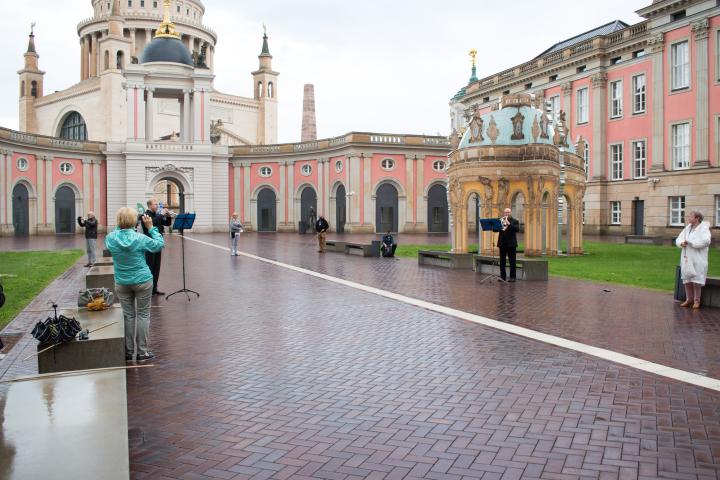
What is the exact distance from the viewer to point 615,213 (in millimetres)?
46156

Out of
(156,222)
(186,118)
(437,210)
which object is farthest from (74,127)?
(156,222)

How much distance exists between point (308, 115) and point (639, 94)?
45422 millimetres

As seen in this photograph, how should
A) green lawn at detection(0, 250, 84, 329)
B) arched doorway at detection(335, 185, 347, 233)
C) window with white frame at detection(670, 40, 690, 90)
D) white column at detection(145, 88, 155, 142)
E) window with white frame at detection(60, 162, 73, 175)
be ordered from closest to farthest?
green lawn at detection(0, 250, 84, 329), window with white frame at detection(670, 40, 690, 90), window with white frame at detection(60, 162, 73, 175), arched doorway at detection(335, 185, 347, 233), white column at detection(145, 88, 155, 142)

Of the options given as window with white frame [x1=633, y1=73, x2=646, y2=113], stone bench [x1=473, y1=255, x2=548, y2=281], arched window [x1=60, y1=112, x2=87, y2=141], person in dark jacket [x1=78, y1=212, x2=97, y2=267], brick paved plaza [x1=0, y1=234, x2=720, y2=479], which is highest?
arched window [x1=60, y1=112, x2=87, y2=141]

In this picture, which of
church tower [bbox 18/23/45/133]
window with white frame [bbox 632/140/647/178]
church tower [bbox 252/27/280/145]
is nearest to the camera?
window with white frame [bbox 632/140/647/178]

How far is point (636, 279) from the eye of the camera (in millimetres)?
17484

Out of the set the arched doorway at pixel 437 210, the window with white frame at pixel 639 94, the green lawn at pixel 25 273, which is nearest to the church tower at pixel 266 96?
the arched doorway at pixel 437 210

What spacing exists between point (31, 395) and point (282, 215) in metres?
54.5

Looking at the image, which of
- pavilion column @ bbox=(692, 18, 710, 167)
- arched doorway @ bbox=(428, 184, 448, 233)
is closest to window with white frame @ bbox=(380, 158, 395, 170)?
arched doorway @ bbox=(428, 184, 448, 233)

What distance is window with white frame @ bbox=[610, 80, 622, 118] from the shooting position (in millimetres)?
45594

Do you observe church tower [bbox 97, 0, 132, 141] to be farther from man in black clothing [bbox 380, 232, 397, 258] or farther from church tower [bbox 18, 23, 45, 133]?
man in black clothing [bbox 380, 232, 397, 258]

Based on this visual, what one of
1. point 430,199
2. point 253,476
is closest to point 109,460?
point 253,476

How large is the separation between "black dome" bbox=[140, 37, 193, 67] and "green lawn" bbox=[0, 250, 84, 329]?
34.4 metres

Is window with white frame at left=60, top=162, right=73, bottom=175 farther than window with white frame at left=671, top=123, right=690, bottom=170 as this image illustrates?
Yes
